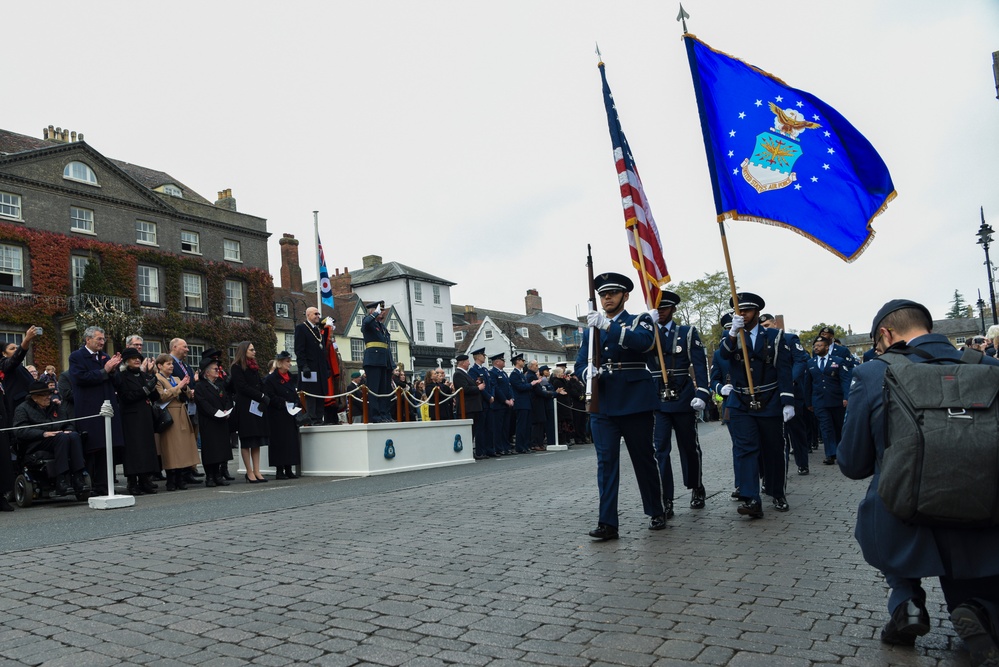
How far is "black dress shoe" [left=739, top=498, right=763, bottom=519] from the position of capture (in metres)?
7.60

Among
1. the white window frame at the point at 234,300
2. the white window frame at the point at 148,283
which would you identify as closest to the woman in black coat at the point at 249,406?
the white window frame at the point at 148,283

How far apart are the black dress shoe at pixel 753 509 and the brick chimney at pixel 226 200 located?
155ft

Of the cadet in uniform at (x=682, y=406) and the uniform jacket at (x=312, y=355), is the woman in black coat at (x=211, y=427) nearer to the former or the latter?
the uniform jacket at (x=312, y=355)

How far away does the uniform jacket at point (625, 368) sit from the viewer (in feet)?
23.0

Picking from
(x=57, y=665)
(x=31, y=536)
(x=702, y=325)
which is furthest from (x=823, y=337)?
(x=702, y=325)

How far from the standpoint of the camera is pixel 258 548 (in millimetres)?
6664

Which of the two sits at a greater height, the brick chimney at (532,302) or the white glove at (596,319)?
the brick chimney at (532,302)

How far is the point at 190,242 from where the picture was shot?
149 ft

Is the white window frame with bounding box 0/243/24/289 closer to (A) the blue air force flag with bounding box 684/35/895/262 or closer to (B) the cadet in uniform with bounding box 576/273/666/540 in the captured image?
(A) the blue air force flag with bounding box 684/35/895/262

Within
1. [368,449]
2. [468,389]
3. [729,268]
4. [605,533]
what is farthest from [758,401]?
[468,389]

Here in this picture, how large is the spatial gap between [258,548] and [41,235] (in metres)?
36.4

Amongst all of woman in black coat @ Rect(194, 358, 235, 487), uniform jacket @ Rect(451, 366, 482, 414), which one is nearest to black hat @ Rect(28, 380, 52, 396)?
woman in black coat @ Rect(194, 358, 235, 487)

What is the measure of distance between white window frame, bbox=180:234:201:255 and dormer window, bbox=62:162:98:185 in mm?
5556

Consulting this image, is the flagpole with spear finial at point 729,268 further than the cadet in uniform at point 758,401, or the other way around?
the cadet in uniform at point 758,401
